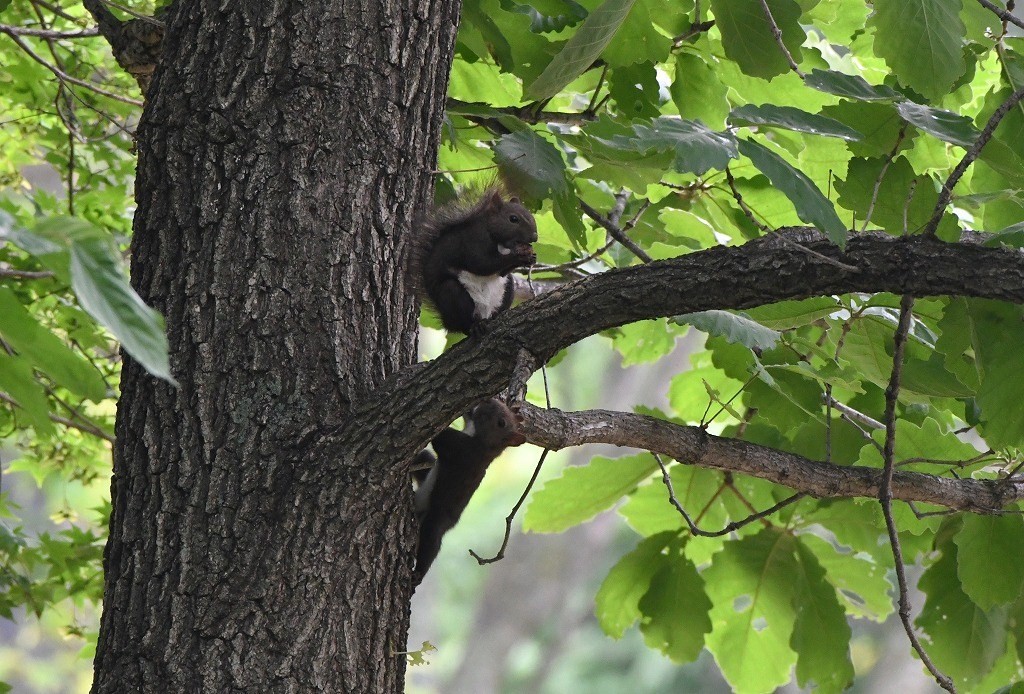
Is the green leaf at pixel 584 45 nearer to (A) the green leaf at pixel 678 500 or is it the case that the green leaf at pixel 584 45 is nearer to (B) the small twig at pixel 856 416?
(B) the small twig at pixel 856 416

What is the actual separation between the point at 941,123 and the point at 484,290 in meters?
0.97

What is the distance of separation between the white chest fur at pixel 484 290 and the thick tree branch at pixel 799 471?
0.42 m

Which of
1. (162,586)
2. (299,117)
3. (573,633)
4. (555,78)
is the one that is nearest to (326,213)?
(299,117)

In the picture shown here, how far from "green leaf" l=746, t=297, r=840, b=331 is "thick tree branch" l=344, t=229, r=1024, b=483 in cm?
41

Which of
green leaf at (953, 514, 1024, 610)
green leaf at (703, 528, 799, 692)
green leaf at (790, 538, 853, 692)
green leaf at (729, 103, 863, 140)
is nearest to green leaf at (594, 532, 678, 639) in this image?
green leaf at (703, 528, 799, 692)

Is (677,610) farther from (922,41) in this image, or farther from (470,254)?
(922,41)

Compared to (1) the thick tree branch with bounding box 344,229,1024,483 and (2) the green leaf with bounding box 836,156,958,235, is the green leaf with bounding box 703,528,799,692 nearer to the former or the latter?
(2) the green leaf with bounding box 836,156,958,235

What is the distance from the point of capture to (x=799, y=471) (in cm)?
199

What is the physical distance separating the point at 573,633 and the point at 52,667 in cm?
666

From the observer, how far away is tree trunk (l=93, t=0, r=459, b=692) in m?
1.57

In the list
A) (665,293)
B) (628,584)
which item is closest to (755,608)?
(628,584)

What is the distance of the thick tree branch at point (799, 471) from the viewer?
189 centimetres

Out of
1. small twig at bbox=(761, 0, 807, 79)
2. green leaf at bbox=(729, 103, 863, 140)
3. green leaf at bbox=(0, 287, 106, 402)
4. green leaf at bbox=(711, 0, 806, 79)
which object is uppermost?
green leaf at bbox=(711, 0, 806, 79)

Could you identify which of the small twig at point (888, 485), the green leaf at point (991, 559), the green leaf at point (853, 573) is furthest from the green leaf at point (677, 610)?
the small twig at point (888, 485)
